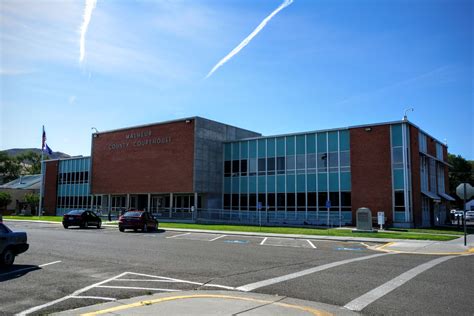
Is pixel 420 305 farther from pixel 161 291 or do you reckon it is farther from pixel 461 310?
pixel 161 291

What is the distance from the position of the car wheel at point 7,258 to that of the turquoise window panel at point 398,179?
1133 inches

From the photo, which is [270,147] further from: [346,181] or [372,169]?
[372,169]

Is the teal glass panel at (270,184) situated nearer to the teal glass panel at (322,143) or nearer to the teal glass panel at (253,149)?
the teal glass panel at (253,149)

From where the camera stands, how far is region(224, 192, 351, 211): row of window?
3603 centimetres

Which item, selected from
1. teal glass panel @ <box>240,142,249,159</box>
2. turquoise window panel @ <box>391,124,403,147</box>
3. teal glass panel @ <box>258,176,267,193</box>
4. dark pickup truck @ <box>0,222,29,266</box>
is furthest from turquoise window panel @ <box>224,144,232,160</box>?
dark pickup truck @ <box>0,222,29,266</box>

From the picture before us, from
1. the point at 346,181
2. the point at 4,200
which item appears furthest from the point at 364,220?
the point at 4,200

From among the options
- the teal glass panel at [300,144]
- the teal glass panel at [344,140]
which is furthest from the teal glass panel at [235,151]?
the teal glass panel at [344,140]

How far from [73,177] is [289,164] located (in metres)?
33.5

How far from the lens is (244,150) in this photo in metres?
43.2

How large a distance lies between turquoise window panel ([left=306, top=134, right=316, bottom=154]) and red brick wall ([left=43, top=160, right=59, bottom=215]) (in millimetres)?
39291

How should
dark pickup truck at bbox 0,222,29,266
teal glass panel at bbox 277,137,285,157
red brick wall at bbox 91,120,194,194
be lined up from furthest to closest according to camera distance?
red brick wall at bbox 91,120,194,194 → teal glass panel at bbox 277,137,285,157 → dark pickup truck at bbox 0,222,29,266

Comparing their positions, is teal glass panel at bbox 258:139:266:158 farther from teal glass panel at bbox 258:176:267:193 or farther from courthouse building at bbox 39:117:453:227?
teal glass panel at bbox 258:176:267:193

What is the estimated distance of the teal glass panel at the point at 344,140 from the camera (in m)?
36.1

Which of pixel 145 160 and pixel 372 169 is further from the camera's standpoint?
pixel 145 160
